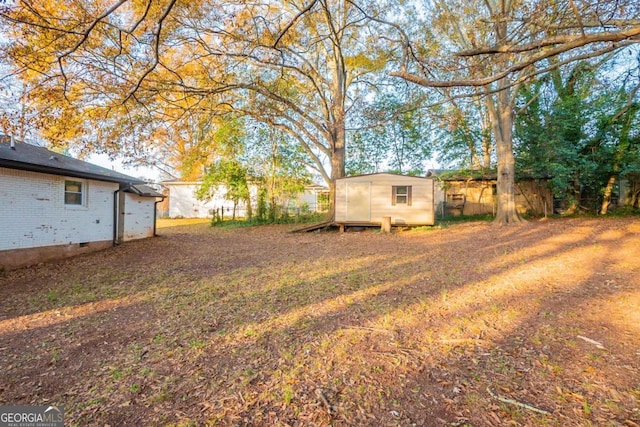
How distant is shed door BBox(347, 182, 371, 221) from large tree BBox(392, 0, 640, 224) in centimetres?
599

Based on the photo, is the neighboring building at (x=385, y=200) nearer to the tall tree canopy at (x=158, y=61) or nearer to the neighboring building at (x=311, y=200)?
the tall tree canopy at (x=158, y=61)

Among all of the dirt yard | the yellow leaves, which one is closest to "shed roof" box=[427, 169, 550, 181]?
the yellow leaves

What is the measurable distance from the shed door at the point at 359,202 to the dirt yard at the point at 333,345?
744cm

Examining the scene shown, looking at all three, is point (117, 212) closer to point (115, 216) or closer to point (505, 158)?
point (115, 216)

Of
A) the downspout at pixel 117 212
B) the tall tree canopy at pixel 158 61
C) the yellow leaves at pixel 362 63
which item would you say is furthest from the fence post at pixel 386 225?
the downspout at pixel 117 212

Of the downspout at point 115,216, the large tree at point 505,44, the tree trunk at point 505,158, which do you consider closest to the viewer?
the large tree at point 505,44

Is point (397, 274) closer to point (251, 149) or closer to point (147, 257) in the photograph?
point (147, 257)

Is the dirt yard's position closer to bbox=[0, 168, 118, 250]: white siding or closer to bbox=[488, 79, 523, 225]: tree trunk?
bbox=[0, 168, 118, 250]: white siding

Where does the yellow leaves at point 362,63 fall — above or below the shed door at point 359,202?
above

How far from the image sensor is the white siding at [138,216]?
10.2 metres

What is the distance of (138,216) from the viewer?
35.4ft

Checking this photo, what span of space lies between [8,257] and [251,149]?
12.0m

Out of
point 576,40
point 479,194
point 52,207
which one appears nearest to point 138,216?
point 52,207

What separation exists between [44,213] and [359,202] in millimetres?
10850
